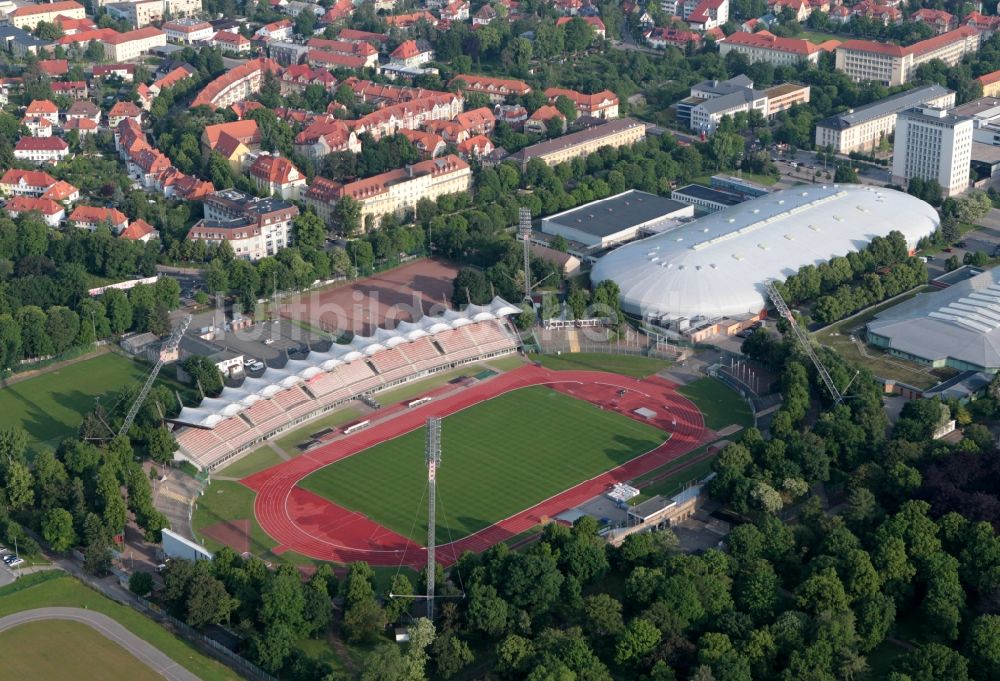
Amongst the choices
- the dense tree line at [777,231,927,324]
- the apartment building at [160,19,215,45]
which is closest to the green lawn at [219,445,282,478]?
the dense tree line at [777,231,927,324]

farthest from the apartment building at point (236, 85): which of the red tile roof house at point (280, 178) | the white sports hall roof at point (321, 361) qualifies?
the white sports hall roof at point (321, 361)

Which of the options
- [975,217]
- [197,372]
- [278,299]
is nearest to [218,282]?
[278,299]

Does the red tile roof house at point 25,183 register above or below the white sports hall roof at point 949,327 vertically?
above

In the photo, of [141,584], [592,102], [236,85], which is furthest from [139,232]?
[592,102]

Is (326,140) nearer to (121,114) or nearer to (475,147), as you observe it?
(475,147)

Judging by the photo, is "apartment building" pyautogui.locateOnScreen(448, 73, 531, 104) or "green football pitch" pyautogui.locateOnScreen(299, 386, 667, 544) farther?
"apartment building" pyautogui.locateOnScreen(448, 73, 531, 104)

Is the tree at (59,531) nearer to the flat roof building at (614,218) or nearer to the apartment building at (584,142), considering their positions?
the flat roof building at (614,218)

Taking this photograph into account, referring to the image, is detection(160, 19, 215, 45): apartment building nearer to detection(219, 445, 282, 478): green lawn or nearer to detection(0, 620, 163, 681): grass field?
detection(219, 445, 282, 478): green lawn
